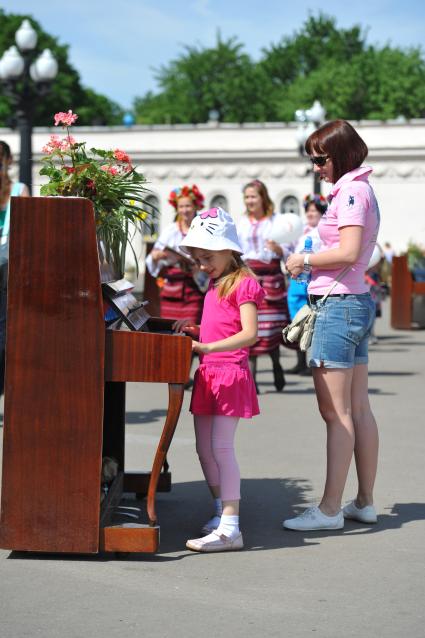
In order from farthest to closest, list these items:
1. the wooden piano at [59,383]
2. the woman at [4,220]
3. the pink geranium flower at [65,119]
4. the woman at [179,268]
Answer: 1. the woman at [179,268]
2. the woman at [4,220]
3. the pink geranium flower at [65,119]
4. the wooden piano at [59,383]

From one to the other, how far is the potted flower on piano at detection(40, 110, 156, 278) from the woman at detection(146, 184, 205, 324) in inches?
262

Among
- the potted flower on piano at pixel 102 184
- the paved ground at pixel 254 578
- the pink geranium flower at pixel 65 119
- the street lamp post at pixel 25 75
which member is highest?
the street lamp post at pixel 25 75

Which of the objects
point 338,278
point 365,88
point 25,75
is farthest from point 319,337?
point 365,88

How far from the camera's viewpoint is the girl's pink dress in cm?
620

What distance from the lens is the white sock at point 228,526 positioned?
6102 millimetres

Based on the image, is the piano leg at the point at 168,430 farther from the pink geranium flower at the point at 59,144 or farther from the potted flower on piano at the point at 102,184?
the pink geranium flower at the point at 59,144

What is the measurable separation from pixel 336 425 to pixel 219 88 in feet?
298

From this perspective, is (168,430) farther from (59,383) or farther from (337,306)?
(337,306)

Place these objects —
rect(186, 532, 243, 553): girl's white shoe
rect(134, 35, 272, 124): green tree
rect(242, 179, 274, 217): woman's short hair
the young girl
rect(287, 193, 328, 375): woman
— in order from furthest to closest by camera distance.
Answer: rect(134, 35, 272, 124): green tree, rect(287, 193, 328, 375): woman, rect(242, 179, 274, 217): woman's short hair, the young girl, rect(186, 532, 243, 553): girl's white shoe

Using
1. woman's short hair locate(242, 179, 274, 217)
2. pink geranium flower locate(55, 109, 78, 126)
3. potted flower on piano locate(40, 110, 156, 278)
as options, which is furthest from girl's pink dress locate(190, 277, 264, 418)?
woman's short hair locate(242, 179, 274, 217)

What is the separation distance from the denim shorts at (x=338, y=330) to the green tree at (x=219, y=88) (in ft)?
295

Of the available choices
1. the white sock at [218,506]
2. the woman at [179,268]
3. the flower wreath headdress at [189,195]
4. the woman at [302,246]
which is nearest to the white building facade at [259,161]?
the woman at [302,246]

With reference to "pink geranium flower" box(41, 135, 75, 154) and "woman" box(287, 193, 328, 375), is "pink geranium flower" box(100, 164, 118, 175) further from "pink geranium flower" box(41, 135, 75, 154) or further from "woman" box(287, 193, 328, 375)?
"woman" box(287, 193, 328, 375)

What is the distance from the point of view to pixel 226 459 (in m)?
6.23
